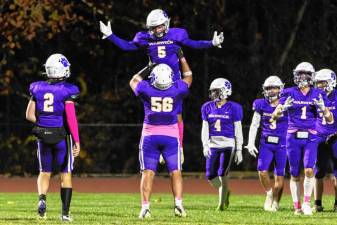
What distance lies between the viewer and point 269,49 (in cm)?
3450

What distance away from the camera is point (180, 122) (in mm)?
18625

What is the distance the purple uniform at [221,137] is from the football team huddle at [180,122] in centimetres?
2

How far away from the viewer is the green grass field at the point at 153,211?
1670cm

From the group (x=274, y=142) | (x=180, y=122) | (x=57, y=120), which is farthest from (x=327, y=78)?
(x=57, y=120)

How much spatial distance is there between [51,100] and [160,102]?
155 centimetres

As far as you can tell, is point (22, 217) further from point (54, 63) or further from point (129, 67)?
point (129, 67)

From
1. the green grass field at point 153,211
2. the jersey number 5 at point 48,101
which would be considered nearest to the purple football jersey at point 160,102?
the jersey number 5 at point 48,101

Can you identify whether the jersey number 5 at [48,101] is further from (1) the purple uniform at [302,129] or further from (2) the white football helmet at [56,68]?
(1) the purple uniform at [302,129]

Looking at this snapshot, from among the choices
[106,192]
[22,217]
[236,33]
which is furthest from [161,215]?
[236,33]

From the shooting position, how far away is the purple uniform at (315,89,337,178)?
19.8 metres

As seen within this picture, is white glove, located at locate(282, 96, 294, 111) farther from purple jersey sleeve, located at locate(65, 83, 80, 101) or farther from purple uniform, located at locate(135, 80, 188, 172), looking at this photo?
purple jersey sleeve, located at locate(65, 83, 80, 101)

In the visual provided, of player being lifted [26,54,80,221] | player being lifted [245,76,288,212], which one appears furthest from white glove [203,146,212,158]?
player being lifted [26,54,80,221]

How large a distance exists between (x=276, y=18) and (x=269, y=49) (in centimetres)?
92

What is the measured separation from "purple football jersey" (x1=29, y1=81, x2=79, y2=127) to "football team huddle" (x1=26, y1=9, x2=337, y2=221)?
0.01m
